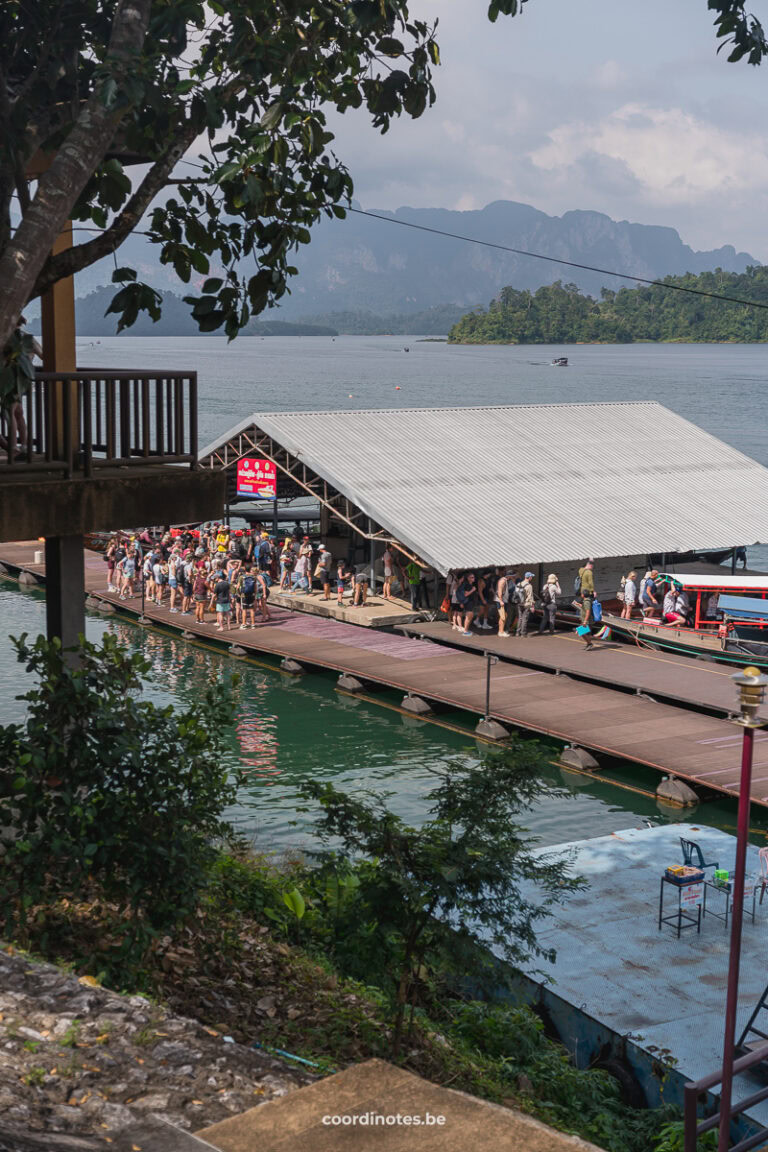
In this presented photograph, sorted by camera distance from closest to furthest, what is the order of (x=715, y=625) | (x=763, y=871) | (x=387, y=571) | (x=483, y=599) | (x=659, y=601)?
(x=763, y=871) → (x=715, y=625) → (x=659, y=601) → (x=483, y=599) → (x=387, y=571)

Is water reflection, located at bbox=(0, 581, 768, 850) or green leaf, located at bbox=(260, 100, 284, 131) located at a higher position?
green leaf, located at bbox=(260, 100, 284, 131)

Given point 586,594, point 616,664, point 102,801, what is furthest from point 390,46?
point 586,594

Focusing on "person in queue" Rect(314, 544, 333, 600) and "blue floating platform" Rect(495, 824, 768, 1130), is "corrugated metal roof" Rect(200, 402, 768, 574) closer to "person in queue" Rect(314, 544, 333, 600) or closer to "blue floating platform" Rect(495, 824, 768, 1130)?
"person in queue" Rect(314, 544, 333, 600)

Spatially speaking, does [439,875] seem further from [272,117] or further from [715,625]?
[715,625]

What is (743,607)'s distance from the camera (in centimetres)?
3003

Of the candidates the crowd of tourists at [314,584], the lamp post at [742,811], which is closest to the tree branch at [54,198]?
the lamp post at [742,811]

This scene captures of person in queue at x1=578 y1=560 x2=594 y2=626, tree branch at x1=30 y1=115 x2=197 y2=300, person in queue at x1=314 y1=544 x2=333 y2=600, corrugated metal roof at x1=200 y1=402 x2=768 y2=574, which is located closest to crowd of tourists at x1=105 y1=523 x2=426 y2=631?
person in queue at x1=314 y1=544 x2=333 y2=600

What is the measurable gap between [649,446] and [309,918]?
31839mm

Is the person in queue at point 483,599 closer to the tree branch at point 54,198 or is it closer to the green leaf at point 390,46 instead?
the green leaf at point 390,46

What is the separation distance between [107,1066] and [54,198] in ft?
16.9

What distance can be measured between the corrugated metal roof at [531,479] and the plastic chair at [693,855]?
15938 millimetres

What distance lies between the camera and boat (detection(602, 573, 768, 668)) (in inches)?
1156

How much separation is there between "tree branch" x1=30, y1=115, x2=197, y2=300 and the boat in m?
21.8

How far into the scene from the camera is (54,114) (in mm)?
9906
